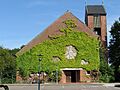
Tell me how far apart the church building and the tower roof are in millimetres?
12969

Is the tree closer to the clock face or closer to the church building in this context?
the church building

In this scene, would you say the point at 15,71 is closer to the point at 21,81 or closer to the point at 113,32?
the point at 21,81

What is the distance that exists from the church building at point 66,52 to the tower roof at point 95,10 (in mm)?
12969

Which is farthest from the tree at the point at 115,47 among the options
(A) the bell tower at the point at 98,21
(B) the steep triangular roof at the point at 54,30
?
(B) the steep triangular roof at the point at 54,30

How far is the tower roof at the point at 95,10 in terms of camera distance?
83.3 metres

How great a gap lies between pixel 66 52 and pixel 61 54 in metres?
0.98

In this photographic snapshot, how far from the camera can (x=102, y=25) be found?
83.4m

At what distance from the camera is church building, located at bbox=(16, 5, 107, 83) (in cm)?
6888

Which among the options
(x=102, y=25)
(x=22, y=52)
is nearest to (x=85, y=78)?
(x=22, y=52)

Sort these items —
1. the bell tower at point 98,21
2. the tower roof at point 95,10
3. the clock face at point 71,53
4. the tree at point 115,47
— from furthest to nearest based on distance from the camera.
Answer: the tower roof at point 95,10, the bell tower at point 98,21, the tree at point 115,47, the clock face at point 71,53

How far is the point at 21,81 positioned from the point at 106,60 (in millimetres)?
17372

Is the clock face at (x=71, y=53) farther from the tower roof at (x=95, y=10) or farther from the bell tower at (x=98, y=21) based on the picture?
the tower roof at (x=95, y=10)

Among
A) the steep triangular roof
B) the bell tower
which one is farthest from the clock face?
the bell tower

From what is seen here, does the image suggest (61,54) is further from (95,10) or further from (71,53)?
(95,10)
